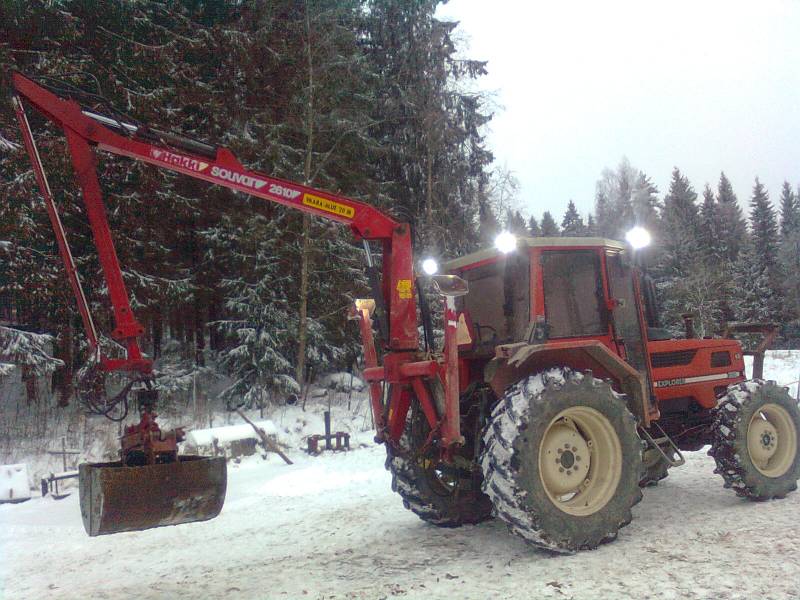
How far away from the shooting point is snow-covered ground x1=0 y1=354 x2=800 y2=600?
383cm

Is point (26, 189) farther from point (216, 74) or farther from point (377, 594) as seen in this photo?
point (377, 594)

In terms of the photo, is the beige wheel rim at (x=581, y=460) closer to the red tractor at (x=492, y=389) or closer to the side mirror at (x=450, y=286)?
the red tractor at (x=492, y=389)

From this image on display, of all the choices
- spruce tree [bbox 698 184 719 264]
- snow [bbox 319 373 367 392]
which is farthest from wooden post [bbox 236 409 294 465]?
spruce tree [bbox 698 184 719 264]

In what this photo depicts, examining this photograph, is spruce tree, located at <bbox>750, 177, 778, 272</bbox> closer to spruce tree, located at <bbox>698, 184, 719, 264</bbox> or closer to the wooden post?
spruce tree, located at <bbox>698, 184, 719, 264</bbox>

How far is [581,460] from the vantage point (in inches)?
189

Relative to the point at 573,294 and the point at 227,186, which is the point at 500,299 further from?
the point at 227,186

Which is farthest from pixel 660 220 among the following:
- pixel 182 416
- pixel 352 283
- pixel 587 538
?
pixel 587 538

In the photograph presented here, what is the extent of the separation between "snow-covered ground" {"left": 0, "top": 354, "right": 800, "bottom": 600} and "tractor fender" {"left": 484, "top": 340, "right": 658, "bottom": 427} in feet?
3.47

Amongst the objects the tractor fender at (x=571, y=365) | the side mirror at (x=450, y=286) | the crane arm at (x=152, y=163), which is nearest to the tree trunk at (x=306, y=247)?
the crane arm at (x=152, y=163)

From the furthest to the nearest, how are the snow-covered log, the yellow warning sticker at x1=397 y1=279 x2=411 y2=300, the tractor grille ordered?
1. the snow-covered log
2. the tractor grille
3. the yellow warning sticker at x1=397 y1=279 x2=411 y2=300

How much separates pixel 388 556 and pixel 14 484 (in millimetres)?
4854

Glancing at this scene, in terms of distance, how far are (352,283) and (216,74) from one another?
587 cm

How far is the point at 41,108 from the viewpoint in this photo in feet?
15.2

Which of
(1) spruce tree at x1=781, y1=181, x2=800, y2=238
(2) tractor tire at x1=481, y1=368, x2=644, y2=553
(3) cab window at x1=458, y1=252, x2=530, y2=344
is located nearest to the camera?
(2) tractor tire at x1=481, y1=368, x2=644, y2=553
